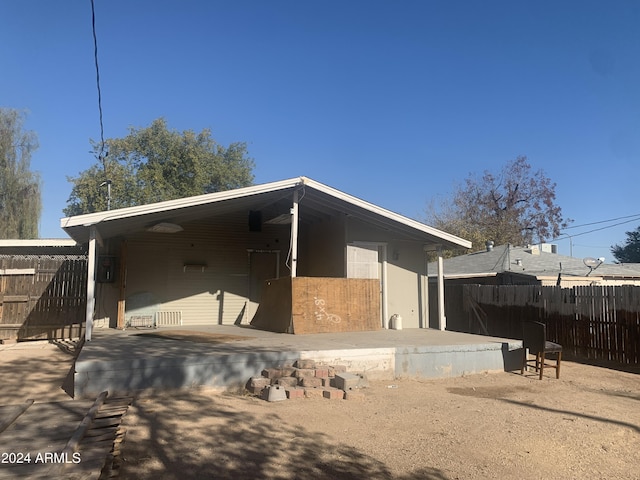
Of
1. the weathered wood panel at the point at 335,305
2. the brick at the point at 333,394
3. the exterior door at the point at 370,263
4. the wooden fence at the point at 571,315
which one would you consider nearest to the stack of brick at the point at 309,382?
the brick at the point at 333,394

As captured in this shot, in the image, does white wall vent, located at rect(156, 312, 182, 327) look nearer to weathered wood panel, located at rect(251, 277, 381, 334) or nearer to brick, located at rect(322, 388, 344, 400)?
weathered wood panel, located at rect(251, 277, 381, 334)

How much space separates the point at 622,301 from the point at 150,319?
11.1 meters

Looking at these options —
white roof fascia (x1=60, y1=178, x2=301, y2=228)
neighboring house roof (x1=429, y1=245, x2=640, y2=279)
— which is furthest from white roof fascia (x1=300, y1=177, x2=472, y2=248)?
neighboring house roof (x1=429, y1=245, x2=640, y2=279)

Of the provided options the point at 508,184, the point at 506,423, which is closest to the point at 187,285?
the point at 506,423

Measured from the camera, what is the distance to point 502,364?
28.5 feet

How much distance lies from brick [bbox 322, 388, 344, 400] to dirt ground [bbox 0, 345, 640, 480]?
223mm

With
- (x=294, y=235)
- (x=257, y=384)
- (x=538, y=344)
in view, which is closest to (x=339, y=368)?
(x=257, y=384)

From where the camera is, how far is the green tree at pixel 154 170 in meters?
27.6

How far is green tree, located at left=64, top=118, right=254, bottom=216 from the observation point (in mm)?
27625

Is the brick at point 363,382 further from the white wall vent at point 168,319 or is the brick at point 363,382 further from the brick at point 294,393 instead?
the white wall vent at point 168,319

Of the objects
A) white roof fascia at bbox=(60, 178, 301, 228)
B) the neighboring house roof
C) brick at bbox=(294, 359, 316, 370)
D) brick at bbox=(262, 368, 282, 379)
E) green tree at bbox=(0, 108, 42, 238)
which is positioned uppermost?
green tree at bbox=(0, 108, 42, 238)

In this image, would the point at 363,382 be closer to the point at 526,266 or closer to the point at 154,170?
the point at 526,266

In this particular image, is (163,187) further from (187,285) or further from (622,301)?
(622,301)

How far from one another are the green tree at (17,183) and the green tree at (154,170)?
11.8ft
